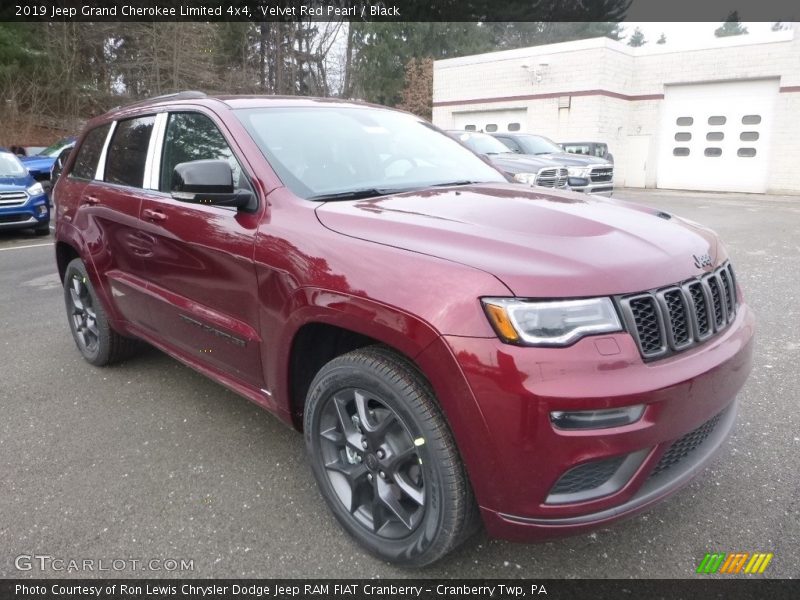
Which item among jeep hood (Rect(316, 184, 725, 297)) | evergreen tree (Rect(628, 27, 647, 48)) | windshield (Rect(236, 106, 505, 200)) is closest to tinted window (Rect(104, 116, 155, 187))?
windshield (Rect(236, 106, 505, 200))

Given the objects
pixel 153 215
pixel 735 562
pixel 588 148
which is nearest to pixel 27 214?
pixel 153 215

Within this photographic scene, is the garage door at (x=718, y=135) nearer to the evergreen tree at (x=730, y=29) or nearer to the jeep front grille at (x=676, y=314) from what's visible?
the jeep front grille at (x=676, y=314)

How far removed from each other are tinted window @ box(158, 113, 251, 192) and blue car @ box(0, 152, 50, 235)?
864 centimetres

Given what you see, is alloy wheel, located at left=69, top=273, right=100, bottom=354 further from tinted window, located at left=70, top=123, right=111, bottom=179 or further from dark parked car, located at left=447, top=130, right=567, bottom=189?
dark parked car, located at left=447, top=130, right=567, bottom=189

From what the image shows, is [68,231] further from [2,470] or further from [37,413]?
[2,470]

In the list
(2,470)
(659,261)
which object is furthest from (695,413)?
(2,470)

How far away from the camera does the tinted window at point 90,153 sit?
4180 millimetres

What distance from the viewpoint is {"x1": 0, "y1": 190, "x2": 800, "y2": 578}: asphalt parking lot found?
7.67ft

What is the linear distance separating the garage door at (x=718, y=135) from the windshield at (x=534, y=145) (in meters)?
10.9

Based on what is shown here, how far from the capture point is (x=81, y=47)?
27.1m

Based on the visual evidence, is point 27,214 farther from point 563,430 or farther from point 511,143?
point 563,430

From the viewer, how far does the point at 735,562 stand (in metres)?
2.28

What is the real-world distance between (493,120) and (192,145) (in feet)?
74.6

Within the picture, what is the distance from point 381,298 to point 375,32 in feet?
126
